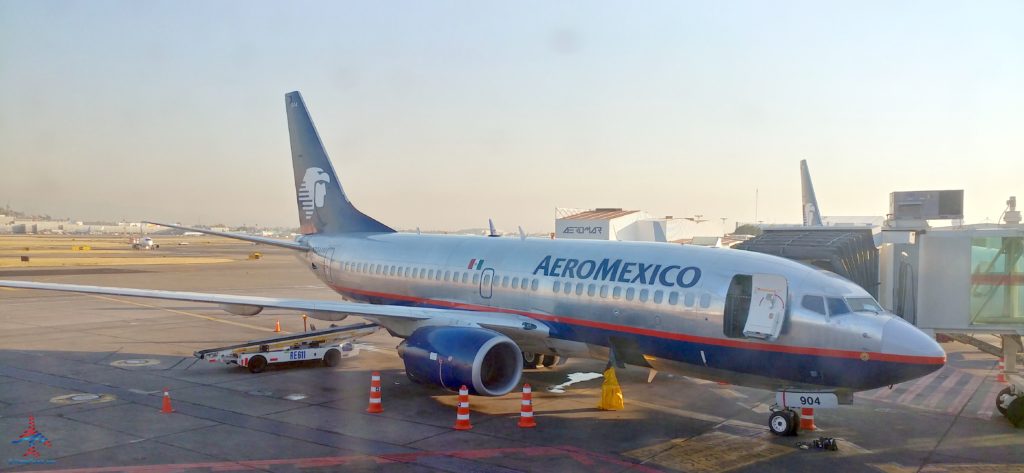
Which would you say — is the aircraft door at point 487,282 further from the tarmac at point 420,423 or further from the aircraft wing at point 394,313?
the tarmac at point 420,423

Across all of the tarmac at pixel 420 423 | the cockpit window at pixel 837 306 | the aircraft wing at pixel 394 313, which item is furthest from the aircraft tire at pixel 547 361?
the cockpit window at pixel 837 306

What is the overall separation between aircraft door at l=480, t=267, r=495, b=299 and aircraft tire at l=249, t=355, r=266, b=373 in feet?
20.4

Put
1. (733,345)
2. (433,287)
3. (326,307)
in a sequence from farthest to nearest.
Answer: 1. (433,287)
2. (326,307)
3. (733,345)

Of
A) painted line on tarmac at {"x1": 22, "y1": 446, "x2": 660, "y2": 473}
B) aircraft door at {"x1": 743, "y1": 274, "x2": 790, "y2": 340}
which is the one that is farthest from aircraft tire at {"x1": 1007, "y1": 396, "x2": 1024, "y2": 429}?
painted line on tarmac at {"x1": 22, "y1": 446, "x2": 660, "y2": 473}

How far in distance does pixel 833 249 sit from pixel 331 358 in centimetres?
1332

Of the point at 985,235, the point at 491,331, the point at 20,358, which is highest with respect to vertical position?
the point at 985,235

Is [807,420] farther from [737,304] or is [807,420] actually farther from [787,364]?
[737,304]

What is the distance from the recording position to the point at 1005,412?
48.5 feet

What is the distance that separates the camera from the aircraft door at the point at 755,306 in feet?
42.2

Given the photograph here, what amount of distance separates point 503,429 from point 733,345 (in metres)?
4.61

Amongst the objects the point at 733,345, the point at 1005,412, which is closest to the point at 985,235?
the point at 1005,412

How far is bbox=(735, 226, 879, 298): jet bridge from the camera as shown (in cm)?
1580

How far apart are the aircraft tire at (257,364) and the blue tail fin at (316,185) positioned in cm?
689

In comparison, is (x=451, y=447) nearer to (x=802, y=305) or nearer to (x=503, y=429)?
(x=503, y=429)
